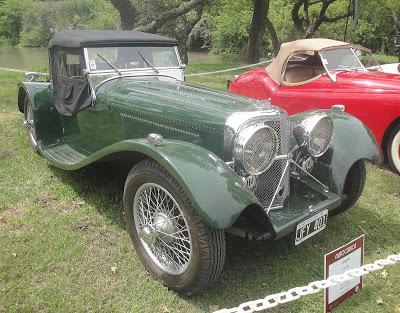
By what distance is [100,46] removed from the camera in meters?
4.34

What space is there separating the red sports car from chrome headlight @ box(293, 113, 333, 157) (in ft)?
6.92

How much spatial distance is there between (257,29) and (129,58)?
11950 millimetres

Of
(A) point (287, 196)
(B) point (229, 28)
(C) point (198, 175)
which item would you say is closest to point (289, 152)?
(A) point (287, 196)

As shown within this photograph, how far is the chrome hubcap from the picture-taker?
2.94 m

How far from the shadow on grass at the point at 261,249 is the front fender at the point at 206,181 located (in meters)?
0.76

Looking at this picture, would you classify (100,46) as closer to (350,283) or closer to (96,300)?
(96,300)

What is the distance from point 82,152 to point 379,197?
3.31 meters

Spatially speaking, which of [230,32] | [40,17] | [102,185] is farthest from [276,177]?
[40,17]

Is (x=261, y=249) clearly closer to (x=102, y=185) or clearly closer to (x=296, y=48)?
(x=102, y=185)

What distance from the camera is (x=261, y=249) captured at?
354 centimetres

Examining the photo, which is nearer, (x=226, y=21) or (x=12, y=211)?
(x=12, y=211)

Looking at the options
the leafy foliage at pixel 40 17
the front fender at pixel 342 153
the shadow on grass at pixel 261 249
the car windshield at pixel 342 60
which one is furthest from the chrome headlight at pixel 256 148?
the leafy foliage at pixel 40 17

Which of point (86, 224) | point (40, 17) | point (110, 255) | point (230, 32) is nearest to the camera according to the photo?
point (110, 255)

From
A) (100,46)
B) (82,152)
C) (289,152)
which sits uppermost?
(100,46)
